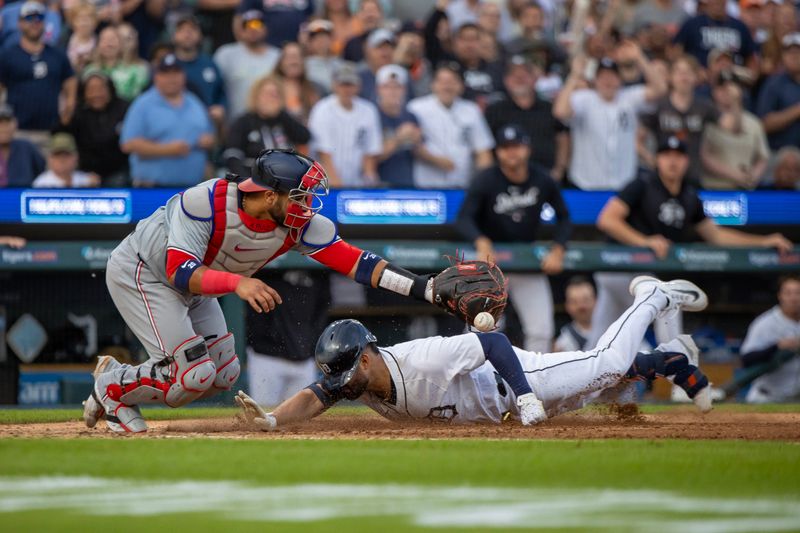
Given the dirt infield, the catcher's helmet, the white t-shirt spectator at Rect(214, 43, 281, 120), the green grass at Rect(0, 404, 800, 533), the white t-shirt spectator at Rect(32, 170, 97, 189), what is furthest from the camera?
the white t-shirt spectator at Rect(214, 43, 281, 120)

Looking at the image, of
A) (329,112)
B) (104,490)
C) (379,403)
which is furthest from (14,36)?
(104,490)

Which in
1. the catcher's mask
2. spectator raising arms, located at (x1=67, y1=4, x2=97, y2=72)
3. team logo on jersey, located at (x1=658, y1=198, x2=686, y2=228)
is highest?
spectator raising arms, located at (x1=67, y1=4, x2=97, y2=72)

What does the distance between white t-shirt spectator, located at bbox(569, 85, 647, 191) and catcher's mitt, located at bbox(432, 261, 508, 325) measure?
531 centimetres

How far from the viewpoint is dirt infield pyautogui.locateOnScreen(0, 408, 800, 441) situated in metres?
7.21

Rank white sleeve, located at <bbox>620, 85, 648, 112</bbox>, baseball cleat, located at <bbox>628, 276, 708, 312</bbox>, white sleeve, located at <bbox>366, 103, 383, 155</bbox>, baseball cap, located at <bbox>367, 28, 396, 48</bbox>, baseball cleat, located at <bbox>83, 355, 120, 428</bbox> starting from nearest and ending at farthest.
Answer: baseball cleat, located at <bbox>83, 355, 120, 428</bbox> < baseball cleat, located at <bbox>628, 276, 708, 312</bbox> < white sleeve, located at <bbox>366, 103, 383, 155</bbox> < baseball cap, located at <bbox>367, 28, 396, 48</bbox> < white sleeve, located at <bbox>620, 85, 648, 112</bbox>

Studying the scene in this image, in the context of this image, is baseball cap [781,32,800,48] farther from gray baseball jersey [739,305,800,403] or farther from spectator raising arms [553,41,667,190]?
gray baseball jersey [739,305,800,403]

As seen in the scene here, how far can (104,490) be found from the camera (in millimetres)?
5309

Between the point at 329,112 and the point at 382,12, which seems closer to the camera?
the point at 329,112

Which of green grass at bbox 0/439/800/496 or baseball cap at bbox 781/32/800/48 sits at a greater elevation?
baseball cap at bbox 781/32/800/48

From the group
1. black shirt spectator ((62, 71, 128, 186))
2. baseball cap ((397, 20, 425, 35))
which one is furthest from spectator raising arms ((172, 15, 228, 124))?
baseball cap ((397, 20, 425, 35))

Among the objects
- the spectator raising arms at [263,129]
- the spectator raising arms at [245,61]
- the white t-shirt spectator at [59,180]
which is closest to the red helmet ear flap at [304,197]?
the spectator raising arms at [263,129]

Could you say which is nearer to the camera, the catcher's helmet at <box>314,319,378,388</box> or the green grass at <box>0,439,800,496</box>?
the green grass at <box>0,439,800,496</box>

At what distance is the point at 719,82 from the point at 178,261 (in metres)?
8.41

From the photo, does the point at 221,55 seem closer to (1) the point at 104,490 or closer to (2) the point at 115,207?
(2) the point at 115,207
